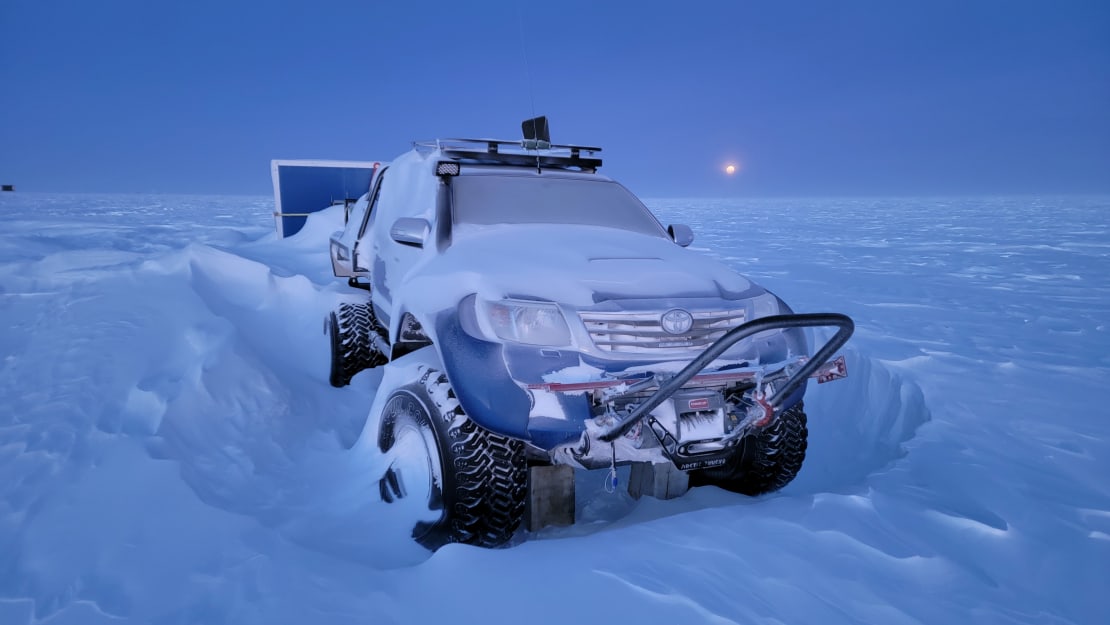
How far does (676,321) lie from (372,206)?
346cm

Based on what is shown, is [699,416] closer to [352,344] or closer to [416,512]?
[416,512]

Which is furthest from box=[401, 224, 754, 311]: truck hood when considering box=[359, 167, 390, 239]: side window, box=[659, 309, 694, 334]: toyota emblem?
box=[359, 167, 390, 239]: side window

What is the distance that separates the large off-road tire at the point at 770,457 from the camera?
305 centimetres

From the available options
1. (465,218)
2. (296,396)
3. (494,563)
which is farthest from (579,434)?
(296,396)

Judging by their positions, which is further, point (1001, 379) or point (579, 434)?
point (1001, 379)

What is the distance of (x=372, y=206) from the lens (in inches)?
200

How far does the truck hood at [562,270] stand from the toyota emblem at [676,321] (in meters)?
0.11

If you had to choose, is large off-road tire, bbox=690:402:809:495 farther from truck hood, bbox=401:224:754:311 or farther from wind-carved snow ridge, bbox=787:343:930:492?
truck hood, bbox=401:224:754:311

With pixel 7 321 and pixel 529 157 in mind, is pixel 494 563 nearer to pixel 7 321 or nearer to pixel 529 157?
pixel 529 157

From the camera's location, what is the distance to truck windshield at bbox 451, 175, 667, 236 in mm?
3623

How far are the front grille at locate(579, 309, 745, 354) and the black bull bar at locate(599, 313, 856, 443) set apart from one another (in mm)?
269

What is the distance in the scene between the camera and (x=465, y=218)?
3.54 metres

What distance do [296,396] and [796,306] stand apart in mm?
5973

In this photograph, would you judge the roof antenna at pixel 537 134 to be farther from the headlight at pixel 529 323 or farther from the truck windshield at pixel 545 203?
the headlight at pixel 529 323
